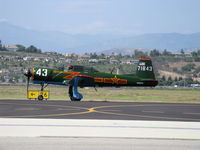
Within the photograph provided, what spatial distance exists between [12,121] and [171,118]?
26.6ft

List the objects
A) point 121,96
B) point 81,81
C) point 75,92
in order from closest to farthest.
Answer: point 75,92, point 81,81, point 121,96

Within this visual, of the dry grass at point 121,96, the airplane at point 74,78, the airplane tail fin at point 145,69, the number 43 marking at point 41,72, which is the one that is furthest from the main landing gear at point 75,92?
the airplane tail fin at point 145,69

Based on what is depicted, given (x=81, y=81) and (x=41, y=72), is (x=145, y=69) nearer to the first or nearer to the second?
(x=81, y=81)

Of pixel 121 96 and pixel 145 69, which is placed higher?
pixel 145 69

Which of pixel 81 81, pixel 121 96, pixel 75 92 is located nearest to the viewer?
pixel 75 92

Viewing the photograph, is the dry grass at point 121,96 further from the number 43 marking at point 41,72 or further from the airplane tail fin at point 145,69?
the number 43 marking at point 41,72

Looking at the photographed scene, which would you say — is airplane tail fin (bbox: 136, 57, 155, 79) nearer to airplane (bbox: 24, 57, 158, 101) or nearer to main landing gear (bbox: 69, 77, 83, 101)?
airplane (bbox: 24, 57, 158, 101)

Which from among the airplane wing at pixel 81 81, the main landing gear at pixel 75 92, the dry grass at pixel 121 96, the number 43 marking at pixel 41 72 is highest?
the number 43 marking at pixel 41 72

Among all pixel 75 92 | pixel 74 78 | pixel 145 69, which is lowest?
pixel 75 92

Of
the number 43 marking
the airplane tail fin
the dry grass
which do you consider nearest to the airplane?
the number 43 marking

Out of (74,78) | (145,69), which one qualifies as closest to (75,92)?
(74,78)

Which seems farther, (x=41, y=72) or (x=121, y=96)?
(x=121, y=96)

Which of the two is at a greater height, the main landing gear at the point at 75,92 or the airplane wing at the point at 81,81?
the airplane wing at the point at 81,81

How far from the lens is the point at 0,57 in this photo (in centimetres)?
17788
